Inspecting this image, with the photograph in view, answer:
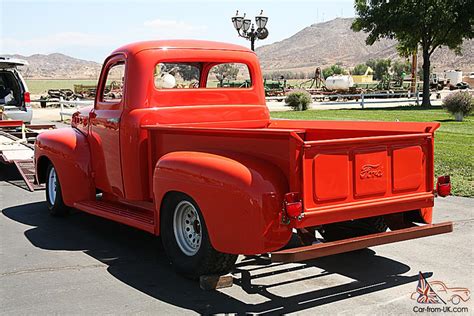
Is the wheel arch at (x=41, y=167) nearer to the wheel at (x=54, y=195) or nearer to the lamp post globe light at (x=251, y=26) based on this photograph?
the wheel at (x=54, y=195)

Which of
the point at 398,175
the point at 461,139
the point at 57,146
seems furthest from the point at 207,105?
the point at 461,139

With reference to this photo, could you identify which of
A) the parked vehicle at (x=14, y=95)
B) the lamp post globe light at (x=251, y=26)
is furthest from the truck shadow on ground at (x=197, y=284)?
the lamp post globe light at (x=251, y=26)

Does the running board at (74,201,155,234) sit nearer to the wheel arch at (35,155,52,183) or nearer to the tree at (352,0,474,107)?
the wheel arch at (35,155,52,183)

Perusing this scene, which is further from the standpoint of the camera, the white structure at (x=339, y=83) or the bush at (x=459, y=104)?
the white structure at (x=339, y=83)

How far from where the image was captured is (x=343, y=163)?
4.69 m

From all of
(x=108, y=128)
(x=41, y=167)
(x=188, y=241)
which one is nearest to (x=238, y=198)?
(x=188, y=241)

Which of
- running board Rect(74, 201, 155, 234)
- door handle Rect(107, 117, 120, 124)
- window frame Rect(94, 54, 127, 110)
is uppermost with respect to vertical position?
window frame Rect(94, 54, 127, 110)

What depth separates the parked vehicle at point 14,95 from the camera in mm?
13867

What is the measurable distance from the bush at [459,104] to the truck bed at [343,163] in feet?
52.7

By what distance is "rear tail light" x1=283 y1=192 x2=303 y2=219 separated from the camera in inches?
173

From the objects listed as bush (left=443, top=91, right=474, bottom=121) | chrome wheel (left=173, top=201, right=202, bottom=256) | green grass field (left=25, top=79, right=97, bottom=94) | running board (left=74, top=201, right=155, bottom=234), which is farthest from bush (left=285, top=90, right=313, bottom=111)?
green grass field (left=25, top=79, right=97, bottom=94)

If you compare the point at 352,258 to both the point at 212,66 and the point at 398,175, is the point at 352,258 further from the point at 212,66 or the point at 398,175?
the point at 212,66

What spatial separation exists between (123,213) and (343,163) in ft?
8.45

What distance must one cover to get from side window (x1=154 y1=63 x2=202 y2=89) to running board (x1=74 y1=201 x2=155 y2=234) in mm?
1300
